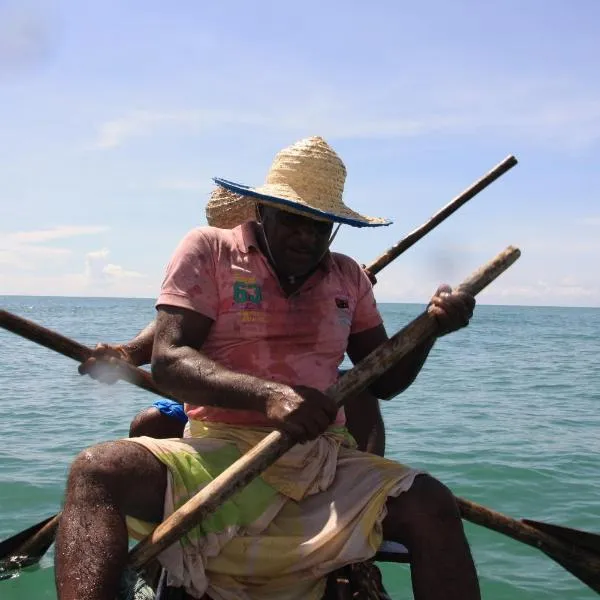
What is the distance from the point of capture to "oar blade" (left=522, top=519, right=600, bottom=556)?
3.15 m

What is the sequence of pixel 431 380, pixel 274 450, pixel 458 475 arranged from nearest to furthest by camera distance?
pixel 274 450 < pixel 458 475 < pixel 431 380

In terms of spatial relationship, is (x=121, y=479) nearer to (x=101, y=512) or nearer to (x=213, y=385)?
(x=101, y=512)

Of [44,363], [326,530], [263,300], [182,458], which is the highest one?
[263,300]

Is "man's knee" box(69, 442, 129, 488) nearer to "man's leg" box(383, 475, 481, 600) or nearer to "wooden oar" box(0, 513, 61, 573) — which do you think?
"man's leg" box(383, 475, 481, 600)

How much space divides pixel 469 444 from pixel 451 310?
24.7 ft

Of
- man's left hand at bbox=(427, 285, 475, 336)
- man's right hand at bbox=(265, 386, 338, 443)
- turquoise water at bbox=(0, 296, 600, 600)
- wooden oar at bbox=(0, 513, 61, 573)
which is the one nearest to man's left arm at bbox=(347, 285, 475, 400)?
man's left hand at bbox=(427, 285, 475, 336)

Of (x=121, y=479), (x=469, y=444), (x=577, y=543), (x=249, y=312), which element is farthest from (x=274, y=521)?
(x=469, y=444)

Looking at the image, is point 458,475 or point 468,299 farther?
point 458,475

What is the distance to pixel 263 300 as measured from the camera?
2904 millimetres

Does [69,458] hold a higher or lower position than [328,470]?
lower

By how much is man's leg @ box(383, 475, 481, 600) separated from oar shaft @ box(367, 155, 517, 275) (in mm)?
2276

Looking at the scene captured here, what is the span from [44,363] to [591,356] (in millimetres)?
16128

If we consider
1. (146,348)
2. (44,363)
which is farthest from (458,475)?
(44,363)

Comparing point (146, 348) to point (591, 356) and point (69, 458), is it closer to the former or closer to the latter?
point (69, 458)
